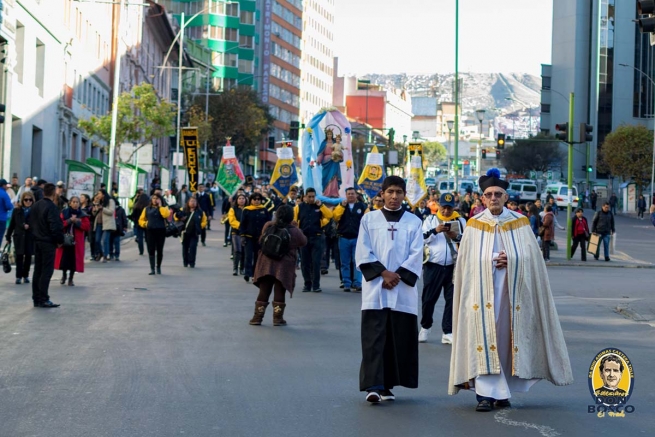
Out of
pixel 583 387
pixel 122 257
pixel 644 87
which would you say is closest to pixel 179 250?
pixel 122 257

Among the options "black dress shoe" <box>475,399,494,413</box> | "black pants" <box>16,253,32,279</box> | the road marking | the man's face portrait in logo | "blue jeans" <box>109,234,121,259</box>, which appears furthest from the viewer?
"blue jeans" <box>109,234,121,259</box>

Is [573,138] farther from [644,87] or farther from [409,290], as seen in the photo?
[644,87]

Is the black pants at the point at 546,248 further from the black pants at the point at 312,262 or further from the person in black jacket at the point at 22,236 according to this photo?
the person in black jacket at the point at 22,236

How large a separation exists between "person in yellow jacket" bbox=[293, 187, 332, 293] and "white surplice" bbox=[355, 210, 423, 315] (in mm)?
10722

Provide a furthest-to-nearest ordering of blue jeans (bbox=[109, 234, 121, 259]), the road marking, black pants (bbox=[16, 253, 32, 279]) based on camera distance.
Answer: blue jeans (bbox=[109, 234, 121, 259])
black pants (bbox=[16, 253, 32, 279])
the road marking

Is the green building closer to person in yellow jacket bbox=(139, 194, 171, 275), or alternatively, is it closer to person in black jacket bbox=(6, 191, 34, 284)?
person in yellow jacket bbox=(139, 194, 171, 275)

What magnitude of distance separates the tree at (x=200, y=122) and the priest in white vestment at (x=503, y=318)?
62.8m

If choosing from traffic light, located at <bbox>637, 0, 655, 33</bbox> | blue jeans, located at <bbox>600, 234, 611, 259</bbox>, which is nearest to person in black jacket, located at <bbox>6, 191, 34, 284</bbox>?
traffic light, located at <bbox>637, 0, 655, 33</bbox>

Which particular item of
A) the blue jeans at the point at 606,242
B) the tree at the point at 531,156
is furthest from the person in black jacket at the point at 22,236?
the tree at the point at 531,156

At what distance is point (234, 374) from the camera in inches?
392

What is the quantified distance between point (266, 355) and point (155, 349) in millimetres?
1162

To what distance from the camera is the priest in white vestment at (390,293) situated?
855cm

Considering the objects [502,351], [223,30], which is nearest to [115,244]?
[502,351]

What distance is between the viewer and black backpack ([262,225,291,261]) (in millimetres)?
14148
